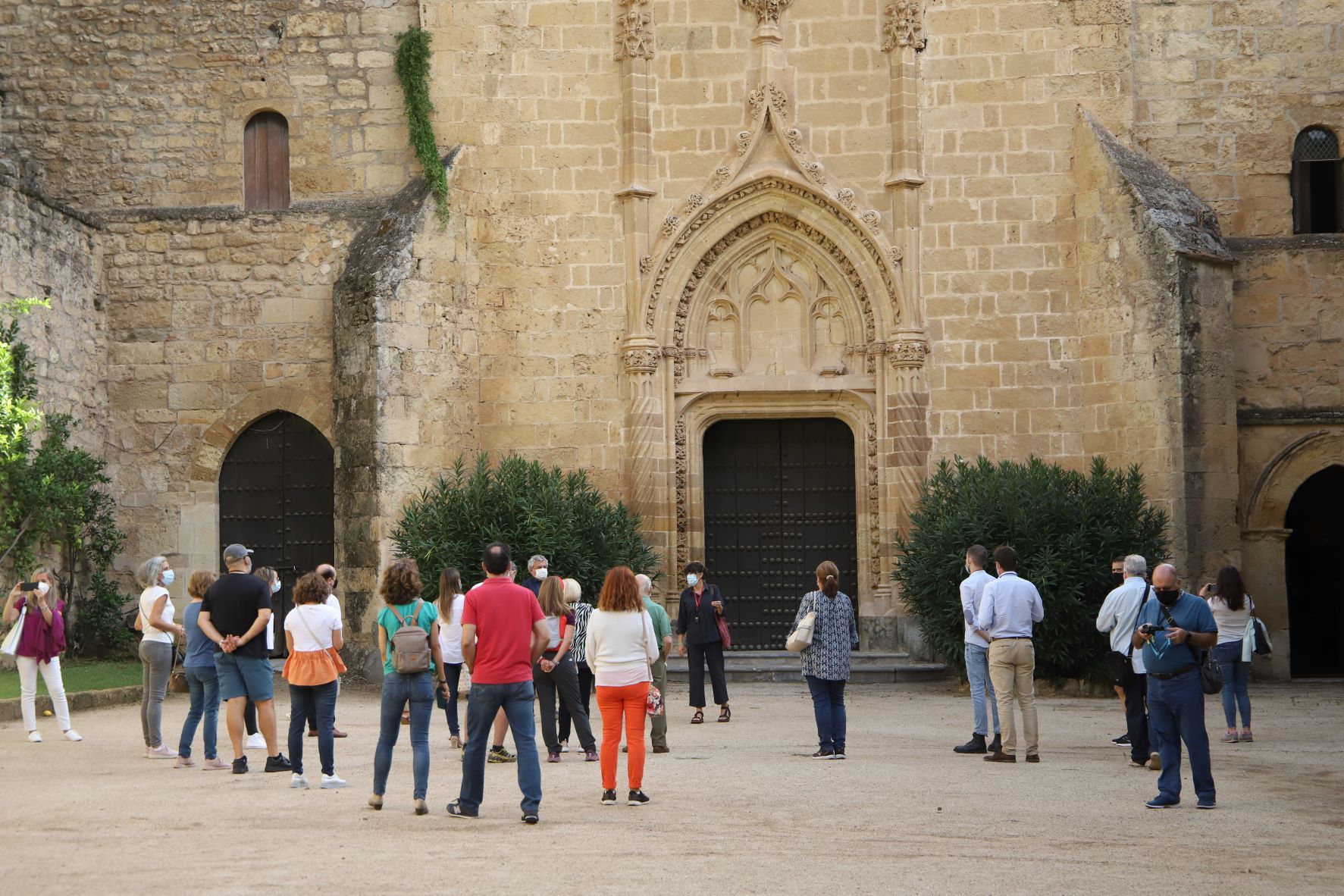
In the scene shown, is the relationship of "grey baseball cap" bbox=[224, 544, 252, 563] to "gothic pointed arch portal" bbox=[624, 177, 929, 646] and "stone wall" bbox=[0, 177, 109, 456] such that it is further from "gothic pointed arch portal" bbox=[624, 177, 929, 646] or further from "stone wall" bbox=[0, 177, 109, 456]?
"gothic pointed arch portal" bbox=[624, 177, 929, 646]

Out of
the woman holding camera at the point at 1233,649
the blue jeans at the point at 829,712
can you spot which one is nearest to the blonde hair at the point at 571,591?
the blue jeans at the point at 829,712

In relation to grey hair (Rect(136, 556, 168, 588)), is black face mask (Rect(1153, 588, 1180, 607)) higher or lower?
lower

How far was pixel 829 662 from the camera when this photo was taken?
39.8 feet

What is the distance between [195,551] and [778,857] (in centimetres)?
1336

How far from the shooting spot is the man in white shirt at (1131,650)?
11.6m

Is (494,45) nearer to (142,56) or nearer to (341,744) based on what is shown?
(142,56)

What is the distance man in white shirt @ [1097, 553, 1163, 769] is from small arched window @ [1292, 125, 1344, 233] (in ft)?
31.8

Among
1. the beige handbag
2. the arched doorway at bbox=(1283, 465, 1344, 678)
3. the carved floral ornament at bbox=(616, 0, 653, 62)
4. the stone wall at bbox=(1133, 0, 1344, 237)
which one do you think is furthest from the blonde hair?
the arched doorway at bbox=(1283, 465, 1344, 678)

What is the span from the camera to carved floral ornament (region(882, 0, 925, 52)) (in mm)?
19203

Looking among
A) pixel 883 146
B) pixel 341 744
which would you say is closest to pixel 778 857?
pixel 341 744

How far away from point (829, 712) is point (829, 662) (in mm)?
402

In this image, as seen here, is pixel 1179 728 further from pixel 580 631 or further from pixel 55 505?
pixel 55 505

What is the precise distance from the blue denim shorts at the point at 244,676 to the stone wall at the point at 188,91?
9.69 meters

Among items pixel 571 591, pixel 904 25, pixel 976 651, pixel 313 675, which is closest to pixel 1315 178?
pixel 904 25
